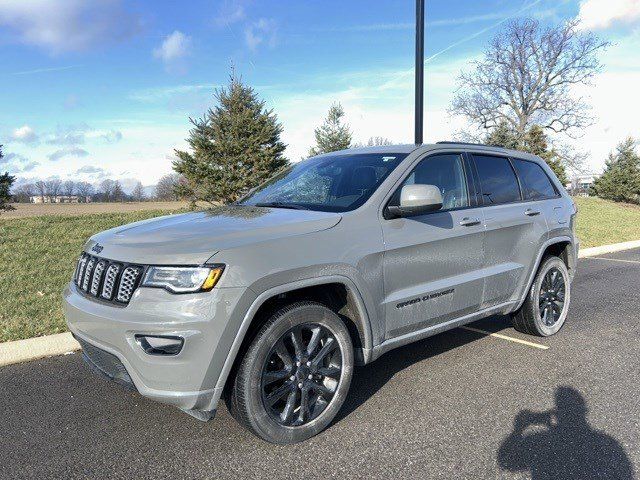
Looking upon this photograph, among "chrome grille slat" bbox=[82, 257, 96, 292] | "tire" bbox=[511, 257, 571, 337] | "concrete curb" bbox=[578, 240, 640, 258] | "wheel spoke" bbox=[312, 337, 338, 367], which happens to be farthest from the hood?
"concrete curb" bbox=[578, 240, 640, 258]

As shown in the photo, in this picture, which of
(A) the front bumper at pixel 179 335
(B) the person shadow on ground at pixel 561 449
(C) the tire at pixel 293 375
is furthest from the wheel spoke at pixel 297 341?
(B) the person shadow on ground at pixel 561 449

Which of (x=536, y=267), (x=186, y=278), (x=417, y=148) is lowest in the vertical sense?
(x=536, y=267)

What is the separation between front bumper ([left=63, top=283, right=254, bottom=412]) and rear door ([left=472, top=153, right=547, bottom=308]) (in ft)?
7.69

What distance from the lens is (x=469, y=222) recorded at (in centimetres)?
401

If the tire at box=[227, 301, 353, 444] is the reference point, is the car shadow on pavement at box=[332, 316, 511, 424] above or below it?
below

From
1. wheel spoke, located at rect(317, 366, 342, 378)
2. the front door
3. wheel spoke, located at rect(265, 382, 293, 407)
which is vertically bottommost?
wheel spoke, located at rect(265, 382, 293, 407)

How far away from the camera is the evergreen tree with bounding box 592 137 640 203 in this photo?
1346 inches

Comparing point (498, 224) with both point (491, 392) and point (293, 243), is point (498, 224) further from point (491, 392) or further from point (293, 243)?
point (293, 243)

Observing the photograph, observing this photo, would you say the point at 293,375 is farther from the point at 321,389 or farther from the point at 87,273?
the point at 87,273

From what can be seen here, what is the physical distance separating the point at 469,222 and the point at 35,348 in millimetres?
3912

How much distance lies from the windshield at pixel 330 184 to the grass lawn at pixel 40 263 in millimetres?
2604

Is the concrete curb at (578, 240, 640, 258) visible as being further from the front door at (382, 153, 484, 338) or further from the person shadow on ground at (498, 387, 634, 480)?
the person shadow on ground at (498, 387, 634, 480)

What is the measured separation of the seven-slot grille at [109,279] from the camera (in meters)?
2.78

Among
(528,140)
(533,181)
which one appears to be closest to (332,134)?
(528,140)
